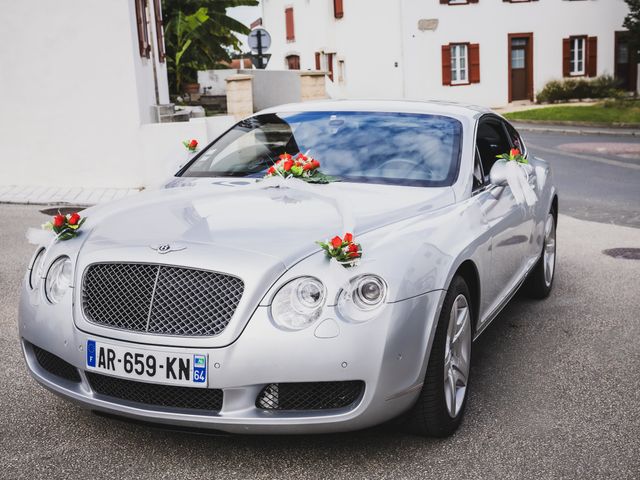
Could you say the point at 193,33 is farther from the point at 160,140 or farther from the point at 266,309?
the point at 266,309

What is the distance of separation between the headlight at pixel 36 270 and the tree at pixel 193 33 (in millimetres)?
25438

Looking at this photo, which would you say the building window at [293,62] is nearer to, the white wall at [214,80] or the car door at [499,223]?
the white wall at [214,80]

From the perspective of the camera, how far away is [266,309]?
3.46 metres

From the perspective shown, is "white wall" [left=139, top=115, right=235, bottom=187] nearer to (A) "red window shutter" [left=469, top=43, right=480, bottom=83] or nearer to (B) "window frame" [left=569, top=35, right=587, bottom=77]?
(A) "red window shutter" [left=469, top=43, right=480, bottom=83]

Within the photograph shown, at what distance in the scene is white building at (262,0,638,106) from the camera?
36.5 meters

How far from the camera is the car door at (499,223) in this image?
4816mm

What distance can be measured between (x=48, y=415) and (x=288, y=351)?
162cm

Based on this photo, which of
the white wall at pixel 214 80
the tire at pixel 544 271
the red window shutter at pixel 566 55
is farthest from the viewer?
the red window shutter at pixel 566 55

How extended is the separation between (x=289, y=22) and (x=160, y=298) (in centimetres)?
4505

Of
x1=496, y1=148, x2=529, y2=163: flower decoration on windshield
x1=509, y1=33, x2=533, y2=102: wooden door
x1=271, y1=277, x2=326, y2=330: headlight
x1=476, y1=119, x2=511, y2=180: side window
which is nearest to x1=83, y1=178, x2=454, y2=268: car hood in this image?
x1=271, y1=277, x2=326, y2=330: headlight

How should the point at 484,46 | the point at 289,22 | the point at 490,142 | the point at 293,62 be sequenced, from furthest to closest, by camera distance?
the point at 293,62
the point at 289,22
the point at 484,46
the point at 490,142

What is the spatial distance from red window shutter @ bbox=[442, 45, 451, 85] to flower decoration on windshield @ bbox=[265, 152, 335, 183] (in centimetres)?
3289

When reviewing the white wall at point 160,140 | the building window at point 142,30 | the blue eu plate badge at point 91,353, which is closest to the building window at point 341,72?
the building window at point 142,30

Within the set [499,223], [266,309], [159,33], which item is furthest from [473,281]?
[159,33]
